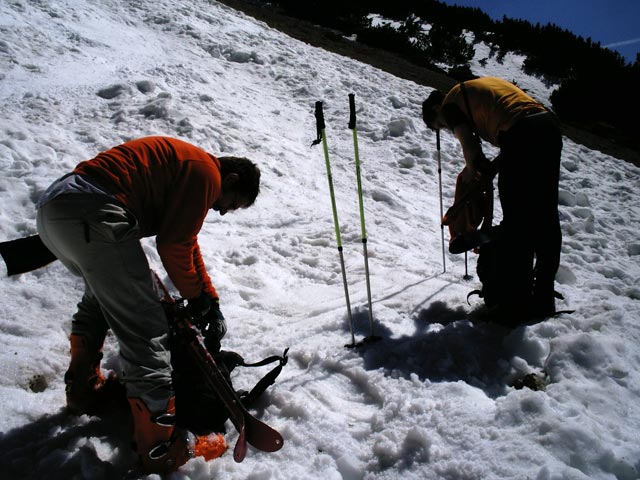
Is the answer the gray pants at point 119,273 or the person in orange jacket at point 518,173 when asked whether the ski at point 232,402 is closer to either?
the gray pants at point 119,273

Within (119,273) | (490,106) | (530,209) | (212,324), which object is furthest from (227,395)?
(490,106)

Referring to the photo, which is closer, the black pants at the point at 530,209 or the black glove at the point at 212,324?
the black glove at the point at 212,324

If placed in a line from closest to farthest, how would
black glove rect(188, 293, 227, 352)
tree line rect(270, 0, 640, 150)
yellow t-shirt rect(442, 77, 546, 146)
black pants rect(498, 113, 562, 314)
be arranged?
1. black glove rect(188, 293, 227, 352)
2. black pants rect(498, 113, 562, 314)
3. yellow t-shirt rect(442, 77, 546, 146)
4. tree line rect(270, 0, 640, 150)

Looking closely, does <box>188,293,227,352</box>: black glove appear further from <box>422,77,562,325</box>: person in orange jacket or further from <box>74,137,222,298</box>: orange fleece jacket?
<box>422,77,562,325</box>: person in orange jacket

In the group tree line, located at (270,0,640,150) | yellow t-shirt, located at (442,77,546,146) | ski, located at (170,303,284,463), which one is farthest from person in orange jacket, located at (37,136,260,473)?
tree line, located at (270,0,640,150)

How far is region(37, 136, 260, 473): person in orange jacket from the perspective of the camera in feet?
7.04

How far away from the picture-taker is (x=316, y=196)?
6770mm

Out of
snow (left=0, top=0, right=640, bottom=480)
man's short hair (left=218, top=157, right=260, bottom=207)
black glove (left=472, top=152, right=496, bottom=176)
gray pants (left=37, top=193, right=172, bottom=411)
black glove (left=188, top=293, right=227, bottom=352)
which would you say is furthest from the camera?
Result: black glove (left=472, top=152, right=496, bottom=176)

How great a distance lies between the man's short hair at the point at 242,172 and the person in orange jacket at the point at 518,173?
1847 millimetres

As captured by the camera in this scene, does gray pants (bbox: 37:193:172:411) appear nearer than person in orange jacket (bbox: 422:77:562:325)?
Yes

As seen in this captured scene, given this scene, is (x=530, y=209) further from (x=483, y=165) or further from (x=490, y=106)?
(x=490, y=106)

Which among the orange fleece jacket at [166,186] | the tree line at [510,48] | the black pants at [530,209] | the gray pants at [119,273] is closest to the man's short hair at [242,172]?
the orange fleece jacket at [166,186]

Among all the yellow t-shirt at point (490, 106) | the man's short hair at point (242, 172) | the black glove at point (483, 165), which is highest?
the yellow t-shirt at point (490, 106)

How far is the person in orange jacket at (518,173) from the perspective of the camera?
334 cm
